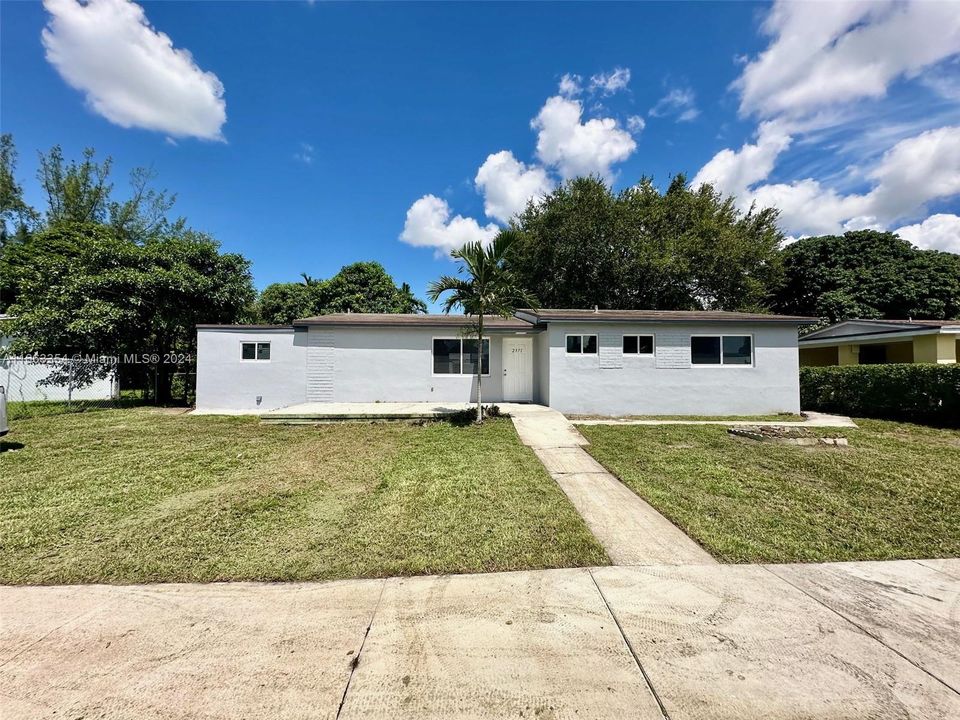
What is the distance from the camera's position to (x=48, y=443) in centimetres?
744

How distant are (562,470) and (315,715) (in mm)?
4679

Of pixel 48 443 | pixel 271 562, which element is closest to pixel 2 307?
pixel 48 443

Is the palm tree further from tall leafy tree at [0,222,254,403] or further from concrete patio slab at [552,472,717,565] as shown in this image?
tall leafy tree at [0,222,254,403]

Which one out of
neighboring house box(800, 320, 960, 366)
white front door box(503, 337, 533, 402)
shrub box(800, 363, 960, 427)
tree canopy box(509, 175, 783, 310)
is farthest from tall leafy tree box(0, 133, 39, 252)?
neighboring house box(800, 320, 960, 366)

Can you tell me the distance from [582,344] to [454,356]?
410 cm

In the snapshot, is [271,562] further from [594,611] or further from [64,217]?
[64,217]

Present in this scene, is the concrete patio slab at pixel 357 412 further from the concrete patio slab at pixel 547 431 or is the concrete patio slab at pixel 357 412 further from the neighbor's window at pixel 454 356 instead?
the concrete patio slab at pixel 547 431

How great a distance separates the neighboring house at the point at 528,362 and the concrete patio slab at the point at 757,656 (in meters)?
8.30

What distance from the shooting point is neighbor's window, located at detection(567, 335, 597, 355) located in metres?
11.3

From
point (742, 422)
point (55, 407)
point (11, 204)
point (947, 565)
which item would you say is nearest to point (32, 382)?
point (55, 407)

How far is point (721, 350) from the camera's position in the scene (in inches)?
457

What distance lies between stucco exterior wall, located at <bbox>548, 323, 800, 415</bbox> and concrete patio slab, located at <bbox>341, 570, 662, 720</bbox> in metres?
9.03

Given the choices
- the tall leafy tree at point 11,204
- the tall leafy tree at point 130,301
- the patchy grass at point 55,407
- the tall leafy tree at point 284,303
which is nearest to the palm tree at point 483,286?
the tall leafy tree at point 130,301

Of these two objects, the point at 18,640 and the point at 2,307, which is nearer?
the point at 18,640
